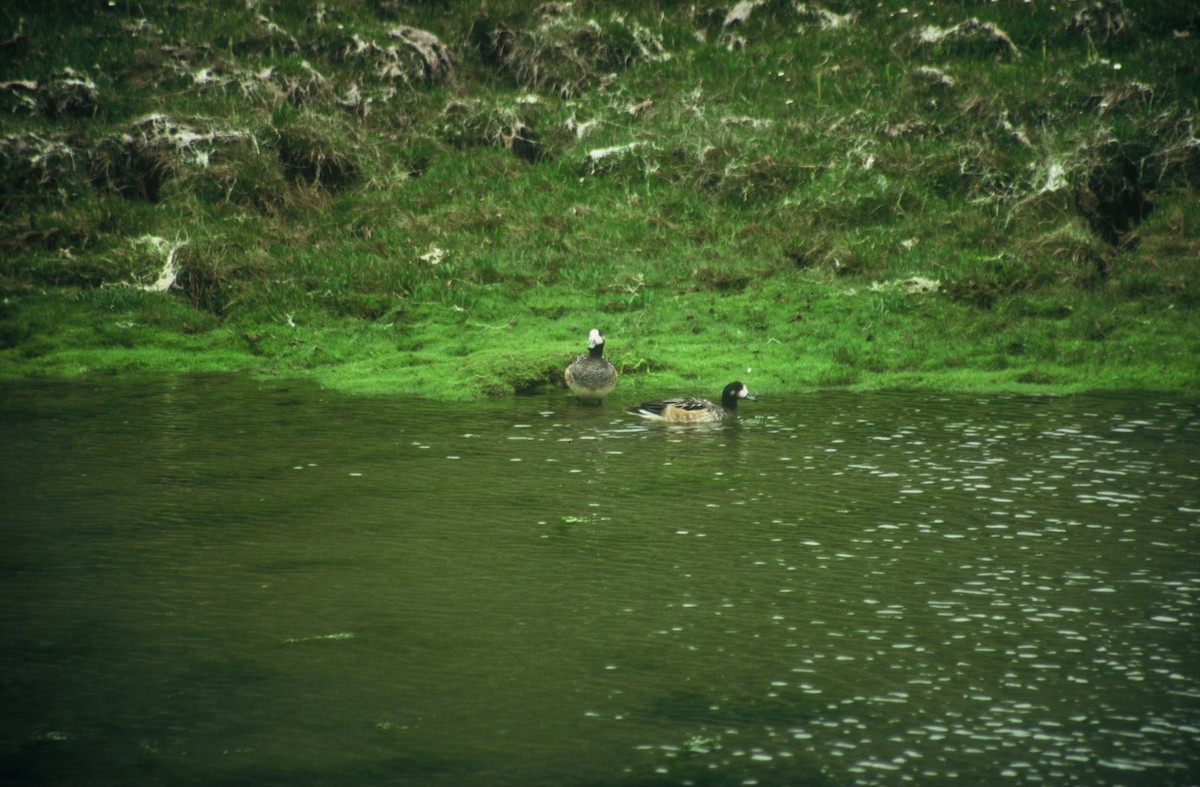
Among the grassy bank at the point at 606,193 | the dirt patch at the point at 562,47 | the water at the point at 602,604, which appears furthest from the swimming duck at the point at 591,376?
the dirt patch at the point at 562,47

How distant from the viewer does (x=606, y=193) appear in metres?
26.5

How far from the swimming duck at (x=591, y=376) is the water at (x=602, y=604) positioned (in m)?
1.86

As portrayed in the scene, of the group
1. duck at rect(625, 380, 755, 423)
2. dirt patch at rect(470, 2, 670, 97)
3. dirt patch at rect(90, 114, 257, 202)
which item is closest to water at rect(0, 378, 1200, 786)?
duck at rect(625, 380, 755, 423)

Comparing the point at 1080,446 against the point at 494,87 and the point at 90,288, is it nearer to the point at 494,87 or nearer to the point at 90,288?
the point at 90,288

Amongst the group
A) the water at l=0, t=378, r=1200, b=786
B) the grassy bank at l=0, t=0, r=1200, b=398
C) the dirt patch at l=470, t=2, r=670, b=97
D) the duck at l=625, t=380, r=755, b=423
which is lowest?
the water at l=0, t=378, r=1200, b=786

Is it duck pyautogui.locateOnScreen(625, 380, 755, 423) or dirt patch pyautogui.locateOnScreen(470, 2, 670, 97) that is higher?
dirt patch pyautogui.locateOnScreen(470, 2, 670, 97)

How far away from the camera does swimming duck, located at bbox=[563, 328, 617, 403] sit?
17.9m

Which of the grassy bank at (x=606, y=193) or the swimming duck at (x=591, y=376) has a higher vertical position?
the grassy bank at (x=606, y=193)

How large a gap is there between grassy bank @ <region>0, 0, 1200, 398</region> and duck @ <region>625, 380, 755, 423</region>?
254cm

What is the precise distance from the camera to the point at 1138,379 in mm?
18781

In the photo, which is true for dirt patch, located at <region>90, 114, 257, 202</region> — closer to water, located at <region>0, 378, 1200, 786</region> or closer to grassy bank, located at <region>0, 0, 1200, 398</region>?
grassy bank, located at <region>0, 0, 1200, 398</region>

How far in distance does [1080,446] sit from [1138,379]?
15.4ft

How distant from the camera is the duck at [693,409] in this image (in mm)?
16516

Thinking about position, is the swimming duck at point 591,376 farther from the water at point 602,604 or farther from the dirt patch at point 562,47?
the dirt patch at point 562,47
